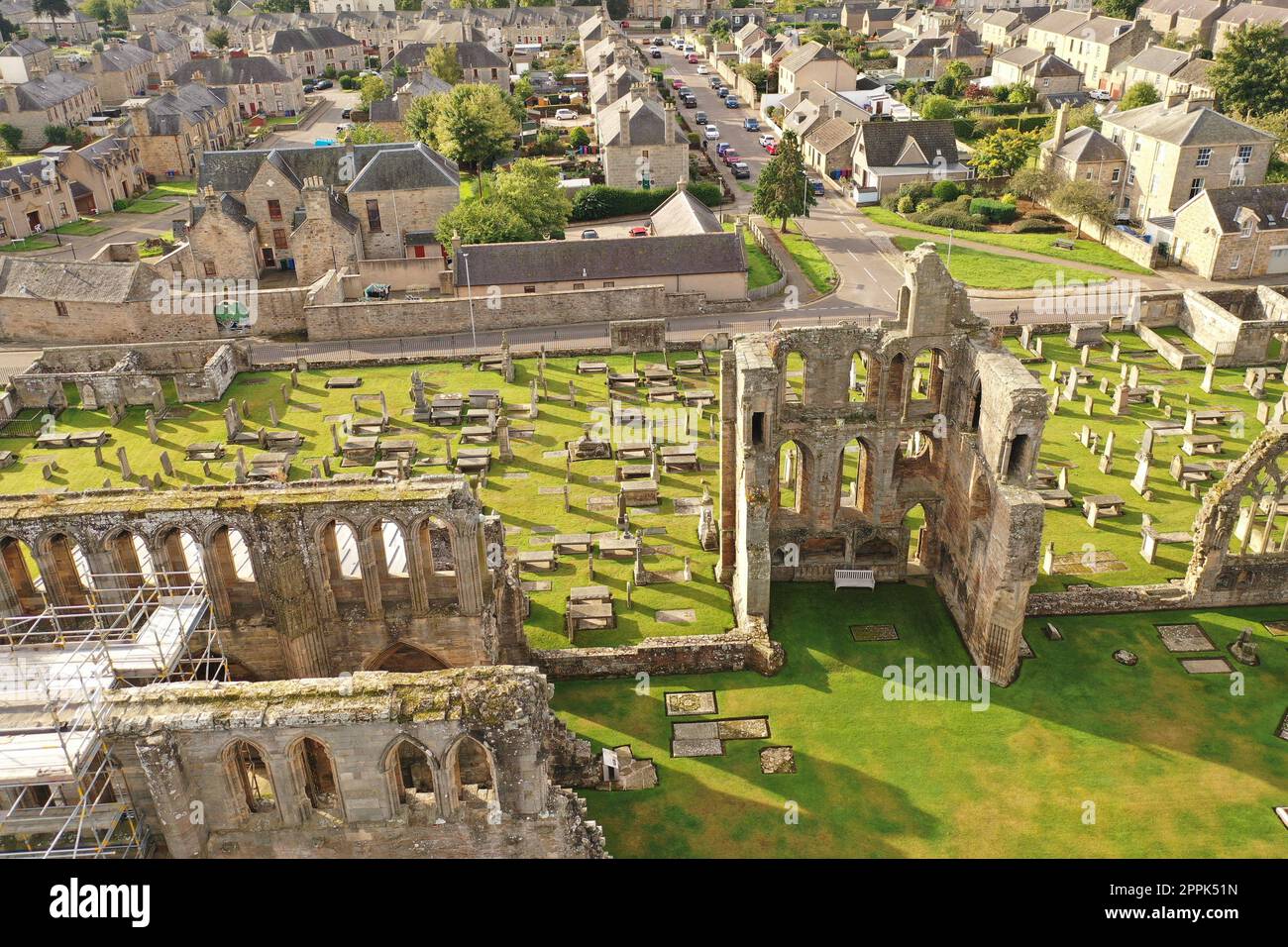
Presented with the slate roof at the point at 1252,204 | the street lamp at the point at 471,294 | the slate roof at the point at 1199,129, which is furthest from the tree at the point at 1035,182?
the street lamp at the point at 471,294

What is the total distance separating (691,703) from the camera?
28328 millimetres

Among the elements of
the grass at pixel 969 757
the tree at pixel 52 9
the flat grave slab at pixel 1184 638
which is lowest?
the grass at pixel 969 757

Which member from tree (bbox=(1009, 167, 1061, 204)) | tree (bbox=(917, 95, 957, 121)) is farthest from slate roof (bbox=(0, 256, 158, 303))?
tree (bbox=(917, 95, 957, 121))

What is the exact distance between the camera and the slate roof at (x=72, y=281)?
55.2m

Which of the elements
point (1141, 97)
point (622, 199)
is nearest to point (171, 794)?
point (622, 199)

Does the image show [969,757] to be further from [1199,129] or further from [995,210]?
[1199,129]

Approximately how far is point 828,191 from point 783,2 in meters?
104

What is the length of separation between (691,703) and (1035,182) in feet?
196

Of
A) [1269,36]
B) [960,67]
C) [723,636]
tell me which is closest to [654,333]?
[723,636]

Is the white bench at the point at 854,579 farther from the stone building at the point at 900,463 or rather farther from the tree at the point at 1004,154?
the tree at the point at 1004,154

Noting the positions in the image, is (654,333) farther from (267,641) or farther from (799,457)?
(267,641)

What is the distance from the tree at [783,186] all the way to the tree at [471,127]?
76.9 ft

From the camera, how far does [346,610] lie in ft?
87.7

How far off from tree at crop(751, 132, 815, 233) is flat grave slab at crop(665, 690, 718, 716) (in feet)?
159
